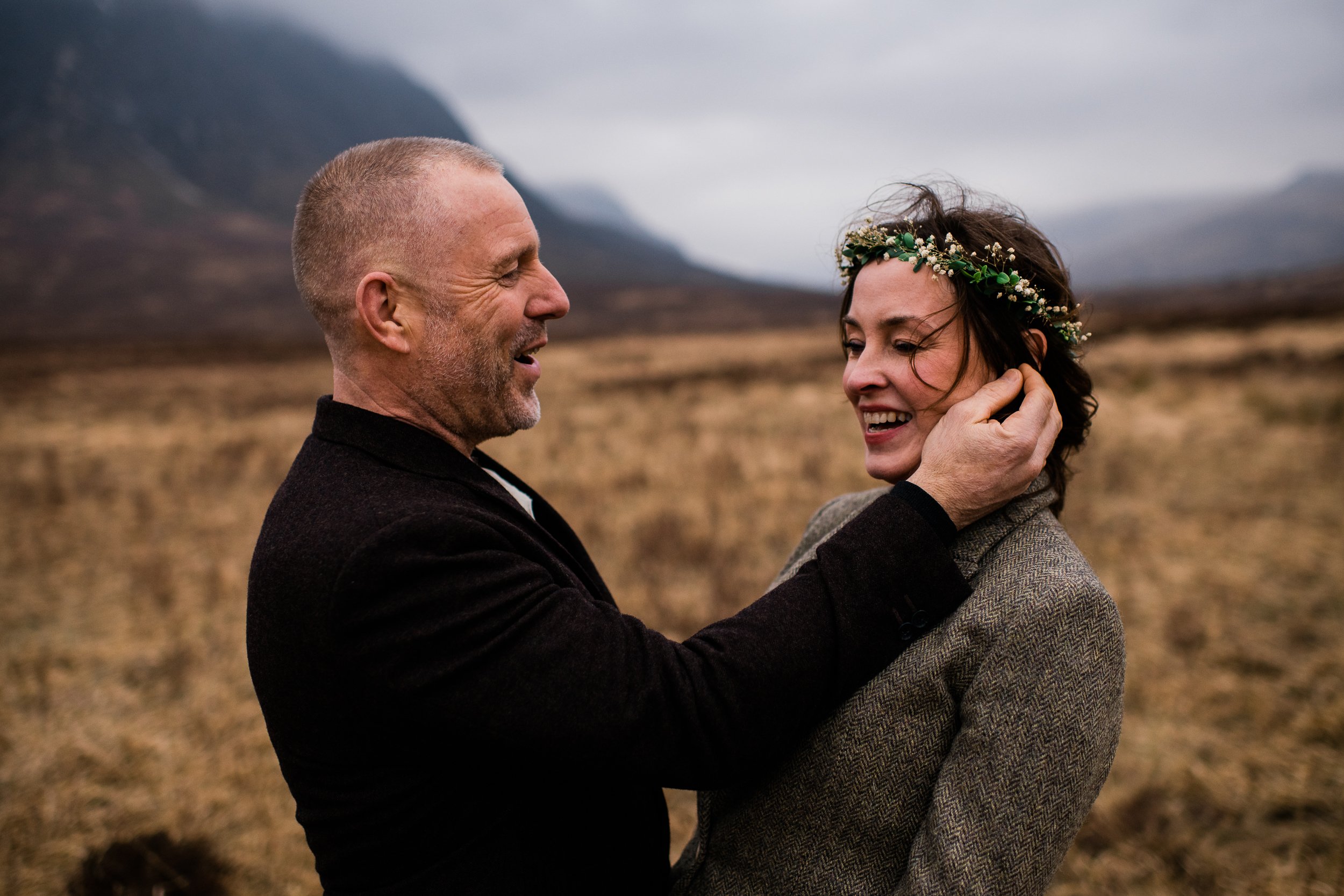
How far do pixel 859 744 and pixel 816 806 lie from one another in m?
0.21

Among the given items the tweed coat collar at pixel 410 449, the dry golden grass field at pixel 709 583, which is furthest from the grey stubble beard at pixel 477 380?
the dry golden grass field at pixel 709 583

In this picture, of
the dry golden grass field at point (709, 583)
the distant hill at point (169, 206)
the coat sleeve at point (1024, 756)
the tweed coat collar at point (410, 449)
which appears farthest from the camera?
the distant hill at point (169, 206)

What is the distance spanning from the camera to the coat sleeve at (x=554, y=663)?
1.36 m

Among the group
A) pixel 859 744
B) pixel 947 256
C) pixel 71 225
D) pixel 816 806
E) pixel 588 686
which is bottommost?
pixel 816 806

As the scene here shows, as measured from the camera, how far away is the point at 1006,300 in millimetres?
2006

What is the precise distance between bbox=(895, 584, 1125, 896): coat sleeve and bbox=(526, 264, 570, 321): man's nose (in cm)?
129

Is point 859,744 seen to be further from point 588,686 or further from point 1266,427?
point 1266,427

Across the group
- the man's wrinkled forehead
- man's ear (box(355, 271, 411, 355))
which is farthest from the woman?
man's ear (box(355, 271, 411, 355))

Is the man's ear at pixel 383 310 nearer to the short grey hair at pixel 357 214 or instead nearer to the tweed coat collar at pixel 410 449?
the short grey hair at pixel 357 214

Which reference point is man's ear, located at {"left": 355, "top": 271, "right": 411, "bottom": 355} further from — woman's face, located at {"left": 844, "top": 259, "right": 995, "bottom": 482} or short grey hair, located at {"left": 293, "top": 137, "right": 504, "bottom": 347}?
woman's face, located at {"left": 844, "top": 259, "right": 995, "bottom": 482}

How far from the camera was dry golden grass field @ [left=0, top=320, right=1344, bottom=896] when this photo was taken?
4.11 meters

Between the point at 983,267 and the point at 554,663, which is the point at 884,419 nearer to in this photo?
the point at 983,267

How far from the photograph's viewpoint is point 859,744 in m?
1.72

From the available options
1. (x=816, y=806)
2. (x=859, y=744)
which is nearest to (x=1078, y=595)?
(x=859, y=744)
